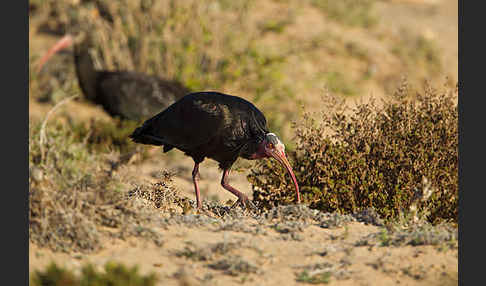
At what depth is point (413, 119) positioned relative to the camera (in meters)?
5.93

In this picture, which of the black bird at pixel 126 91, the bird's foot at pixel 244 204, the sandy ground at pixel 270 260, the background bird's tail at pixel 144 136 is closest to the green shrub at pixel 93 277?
the sandy ground at pixel 270 260

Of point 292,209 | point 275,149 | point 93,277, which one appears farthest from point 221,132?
point 93,277

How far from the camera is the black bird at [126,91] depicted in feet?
32.2

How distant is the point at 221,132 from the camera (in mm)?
6000

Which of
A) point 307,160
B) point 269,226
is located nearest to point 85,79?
point 307,160

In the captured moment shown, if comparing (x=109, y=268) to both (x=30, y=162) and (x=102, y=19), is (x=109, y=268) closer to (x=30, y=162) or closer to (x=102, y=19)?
(x=30, y=162)

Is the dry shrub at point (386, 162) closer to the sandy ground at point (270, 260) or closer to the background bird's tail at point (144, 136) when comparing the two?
the sandy ground at point (270, 260)

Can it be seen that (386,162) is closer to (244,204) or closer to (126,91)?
(244,204)

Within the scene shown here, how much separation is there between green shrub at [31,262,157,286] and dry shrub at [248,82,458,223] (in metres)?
2.28

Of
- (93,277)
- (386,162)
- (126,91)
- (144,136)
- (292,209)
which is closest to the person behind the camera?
(93,277)

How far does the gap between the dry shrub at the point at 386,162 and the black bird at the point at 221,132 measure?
0.32m

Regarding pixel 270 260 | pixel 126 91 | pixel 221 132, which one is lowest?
pixel 270 260

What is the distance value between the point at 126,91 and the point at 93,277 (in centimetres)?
638

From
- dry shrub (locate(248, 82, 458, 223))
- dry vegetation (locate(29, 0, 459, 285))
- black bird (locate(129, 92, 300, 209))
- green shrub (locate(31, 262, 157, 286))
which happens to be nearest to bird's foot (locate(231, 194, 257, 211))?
black bird (locate(129, 92, 300, 209))
